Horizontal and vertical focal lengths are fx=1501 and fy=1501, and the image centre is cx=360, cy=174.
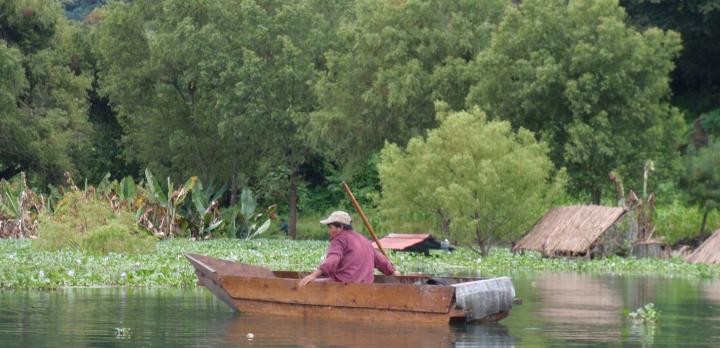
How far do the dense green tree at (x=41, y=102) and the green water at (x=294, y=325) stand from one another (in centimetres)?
3071

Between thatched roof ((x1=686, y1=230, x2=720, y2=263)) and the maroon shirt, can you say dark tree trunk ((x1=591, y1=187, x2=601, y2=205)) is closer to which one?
thatched roof ((x1=686, y1=230, x2=720, y2=263))

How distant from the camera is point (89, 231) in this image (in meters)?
36.7

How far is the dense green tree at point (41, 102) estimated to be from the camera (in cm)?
5594

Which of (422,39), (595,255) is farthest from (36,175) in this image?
(595,255)

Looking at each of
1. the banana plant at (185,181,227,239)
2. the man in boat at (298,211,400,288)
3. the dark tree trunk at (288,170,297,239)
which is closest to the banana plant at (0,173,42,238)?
the banana plant at (185,181,227,239)

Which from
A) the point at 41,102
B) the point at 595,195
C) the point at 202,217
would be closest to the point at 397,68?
the point at 595,195

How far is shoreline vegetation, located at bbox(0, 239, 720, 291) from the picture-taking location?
27656mm

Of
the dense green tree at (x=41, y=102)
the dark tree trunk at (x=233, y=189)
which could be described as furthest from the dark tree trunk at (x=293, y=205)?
the dense green tree at (x=41, y=102)

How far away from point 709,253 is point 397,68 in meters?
15.4

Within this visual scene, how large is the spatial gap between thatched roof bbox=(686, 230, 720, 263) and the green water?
1163cm

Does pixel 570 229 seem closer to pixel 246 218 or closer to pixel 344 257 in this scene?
pixel 246 218

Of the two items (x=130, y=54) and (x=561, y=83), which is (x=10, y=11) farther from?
(x=561, y=83)

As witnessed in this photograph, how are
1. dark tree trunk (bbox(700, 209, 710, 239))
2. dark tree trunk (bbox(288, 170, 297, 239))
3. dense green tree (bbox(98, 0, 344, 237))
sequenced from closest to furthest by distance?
1. dark tree trunk (bbox(700, 209, 710, 239))
2. dense green tree (bbox(98, 0, 344, 237))
3. dark tree trunk (bbox(288, 170, 297, 239))

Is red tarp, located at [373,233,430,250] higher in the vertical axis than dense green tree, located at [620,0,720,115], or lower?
lower
